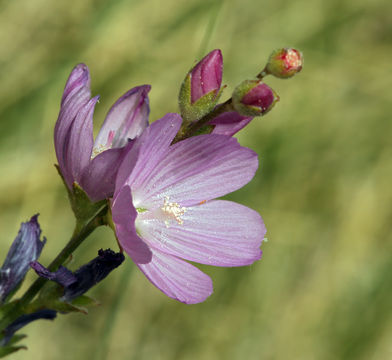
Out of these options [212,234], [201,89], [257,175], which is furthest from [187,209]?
[257,175]

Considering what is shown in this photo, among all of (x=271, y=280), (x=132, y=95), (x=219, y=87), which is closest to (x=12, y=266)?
(x=132, y=95)

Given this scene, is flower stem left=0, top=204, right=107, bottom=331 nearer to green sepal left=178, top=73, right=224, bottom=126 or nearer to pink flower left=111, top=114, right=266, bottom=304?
pink flower left=111, top=114, right=266, bottom=304

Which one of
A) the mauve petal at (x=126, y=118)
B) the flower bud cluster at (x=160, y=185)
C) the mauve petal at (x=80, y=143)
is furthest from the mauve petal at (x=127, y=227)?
Result: the mauve petal at (x=126, y=118)

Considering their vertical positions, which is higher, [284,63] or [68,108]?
[68,108]

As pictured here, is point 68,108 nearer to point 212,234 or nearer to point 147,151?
point 147,151

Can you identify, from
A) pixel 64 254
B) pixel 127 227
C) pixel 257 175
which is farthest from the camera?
pixel 257 175

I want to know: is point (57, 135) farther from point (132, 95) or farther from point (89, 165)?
point (132, 95)

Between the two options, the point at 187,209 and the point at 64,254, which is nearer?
the point at 64,254
